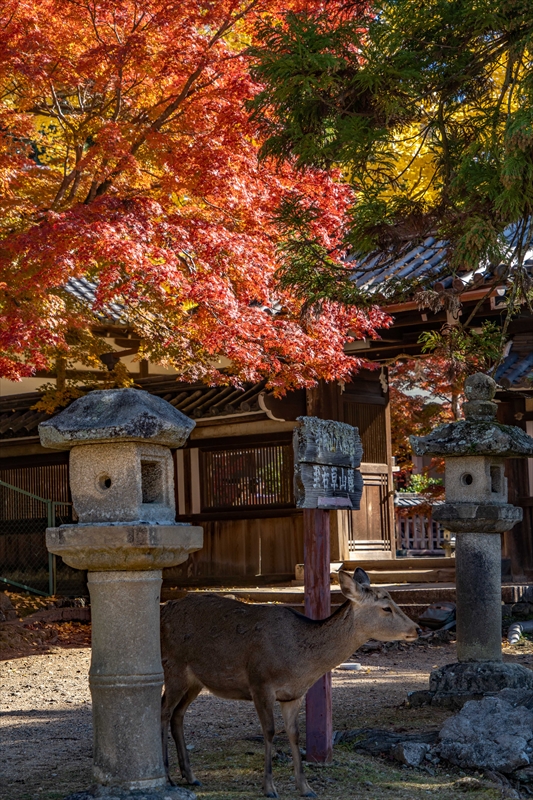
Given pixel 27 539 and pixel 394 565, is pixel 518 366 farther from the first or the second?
pixel 27 539

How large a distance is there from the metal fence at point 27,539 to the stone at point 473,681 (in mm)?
10124

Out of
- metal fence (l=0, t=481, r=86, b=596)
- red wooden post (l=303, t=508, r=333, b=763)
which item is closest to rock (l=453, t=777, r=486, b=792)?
red wooden post (l=303, t=508, r=333, b=763)

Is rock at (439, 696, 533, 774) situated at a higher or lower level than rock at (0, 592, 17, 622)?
lower

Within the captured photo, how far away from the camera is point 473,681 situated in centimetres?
845

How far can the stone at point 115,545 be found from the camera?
16.1 ft

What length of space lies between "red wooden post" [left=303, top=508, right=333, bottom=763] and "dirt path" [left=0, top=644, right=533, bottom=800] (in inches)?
6.5

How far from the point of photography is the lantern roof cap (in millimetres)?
8742

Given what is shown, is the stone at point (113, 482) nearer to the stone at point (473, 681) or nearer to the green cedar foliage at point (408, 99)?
the green cedar foliage at point (408, 99)

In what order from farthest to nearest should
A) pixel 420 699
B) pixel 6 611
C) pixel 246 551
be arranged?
pixel 246 551
pixel 6 611
pixel 420 699

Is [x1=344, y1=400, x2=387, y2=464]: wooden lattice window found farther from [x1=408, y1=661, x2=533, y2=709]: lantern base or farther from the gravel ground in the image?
[x1=408, y1=661, x2=533, y2=709]: lantern base

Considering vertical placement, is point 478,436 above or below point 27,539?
above

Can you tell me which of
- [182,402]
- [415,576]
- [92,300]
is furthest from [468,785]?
[182,402]

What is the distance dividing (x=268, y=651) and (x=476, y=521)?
3.30 metres

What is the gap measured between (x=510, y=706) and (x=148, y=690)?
3136 millimetres
